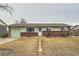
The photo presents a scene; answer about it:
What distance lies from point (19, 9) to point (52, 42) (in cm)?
83

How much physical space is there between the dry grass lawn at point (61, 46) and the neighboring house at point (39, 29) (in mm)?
118

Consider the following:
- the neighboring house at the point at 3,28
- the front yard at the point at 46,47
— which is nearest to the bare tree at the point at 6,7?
the neighboring house at the point at 3,28

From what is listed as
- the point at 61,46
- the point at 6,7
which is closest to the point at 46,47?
the point at 61,46

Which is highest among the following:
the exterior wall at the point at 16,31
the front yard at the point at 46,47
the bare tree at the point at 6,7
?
the bare tree at the point at 6,7

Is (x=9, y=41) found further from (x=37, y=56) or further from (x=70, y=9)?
(x=70, y=9)

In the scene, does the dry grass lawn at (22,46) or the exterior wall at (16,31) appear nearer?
the dry grass lawn at (22,46)

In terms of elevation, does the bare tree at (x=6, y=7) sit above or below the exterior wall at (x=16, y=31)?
above

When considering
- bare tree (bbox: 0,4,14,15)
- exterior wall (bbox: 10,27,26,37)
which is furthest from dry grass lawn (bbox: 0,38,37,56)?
bare tree (bbox: 0,4,14,15)

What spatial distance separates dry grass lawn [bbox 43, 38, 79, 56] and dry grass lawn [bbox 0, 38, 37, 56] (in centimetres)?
21

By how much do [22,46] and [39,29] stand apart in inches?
17.1

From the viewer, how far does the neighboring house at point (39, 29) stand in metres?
8.60

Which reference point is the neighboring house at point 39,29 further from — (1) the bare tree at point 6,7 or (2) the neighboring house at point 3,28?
(1) the bare tree at point 6,7

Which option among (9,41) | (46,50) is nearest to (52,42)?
(46,50)

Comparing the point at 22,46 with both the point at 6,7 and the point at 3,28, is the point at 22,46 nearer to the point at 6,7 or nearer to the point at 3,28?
the point at 3,28
